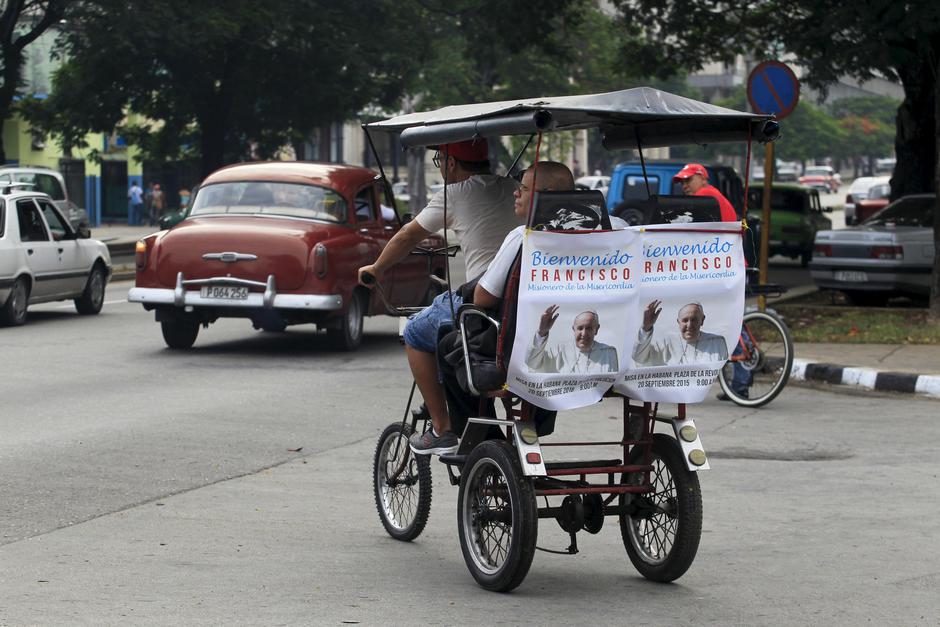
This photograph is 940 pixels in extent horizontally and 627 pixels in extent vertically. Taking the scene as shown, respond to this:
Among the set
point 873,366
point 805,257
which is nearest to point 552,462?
point 873,366

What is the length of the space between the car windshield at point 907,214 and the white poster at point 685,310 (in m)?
14.8

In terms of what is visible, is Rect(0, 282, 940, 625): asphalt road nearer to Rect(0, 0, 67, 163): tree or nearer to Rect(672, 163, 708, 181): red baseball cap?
Rect(672, 163, 708, 181): red baseball cap

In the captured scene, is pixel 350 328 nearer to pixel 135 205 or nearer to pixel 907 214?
pixel 907 214

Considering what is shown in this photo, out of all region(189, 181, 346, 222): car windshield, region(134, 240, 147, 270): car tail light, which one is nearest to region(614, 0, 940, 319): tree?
region(189, 181, 346, 222): car windshield

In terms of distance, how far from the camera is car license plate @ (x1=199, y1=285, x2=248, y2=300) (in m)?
14.5

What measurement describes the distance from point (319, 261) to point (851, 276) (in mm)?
7954

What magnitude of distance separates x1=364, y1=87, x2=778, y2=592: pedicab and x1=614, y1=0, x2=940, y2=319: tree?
1087 cm

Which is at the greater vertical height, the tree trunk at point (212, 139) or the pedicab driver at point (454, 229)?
the tree trunk at point (212, 139)

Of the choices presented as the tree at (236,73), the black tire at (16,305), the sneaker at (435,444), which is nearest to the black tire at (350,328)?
the black tire at (16,305)

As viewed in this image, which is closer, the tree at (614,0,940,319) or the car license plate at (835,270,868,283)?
the tree at (614,0,940,319)

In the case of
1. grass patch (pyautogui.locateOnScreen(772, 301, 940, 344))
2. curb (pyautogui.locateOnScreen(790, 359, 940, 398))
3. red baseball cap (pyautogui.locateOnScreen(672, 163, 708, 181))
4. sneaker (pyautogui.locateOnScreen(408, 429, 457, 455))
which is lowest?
curb (pyautogui.locateOnScreen(790, 359, 940, 398))

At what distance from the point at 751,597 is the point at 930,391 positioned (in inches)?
277

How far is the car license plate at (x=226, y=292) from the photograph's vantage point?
572 inches

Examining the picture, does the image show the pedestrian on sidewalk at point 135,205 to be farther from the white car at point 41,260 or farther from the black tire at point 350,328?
the black tire at point 350,328
